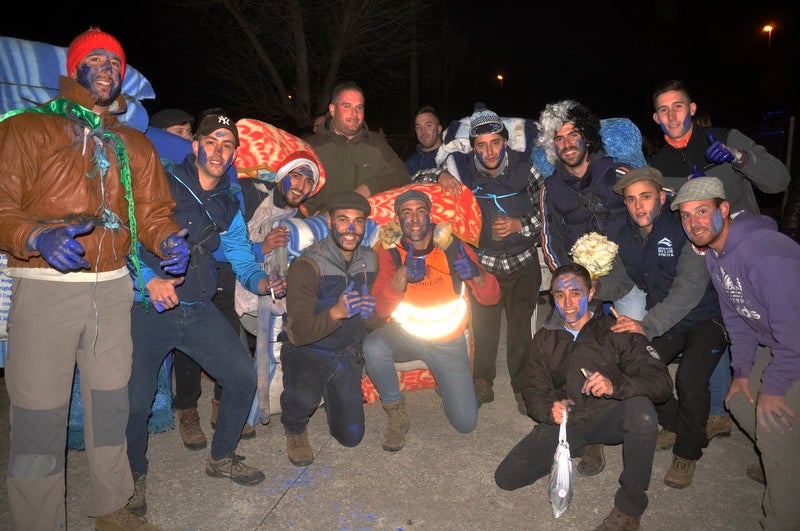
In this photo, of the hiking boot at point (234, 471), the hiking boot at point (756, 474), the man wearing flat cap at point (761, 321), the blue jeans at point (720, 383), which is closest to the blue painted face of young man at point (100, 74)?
the hiking boot at point (234, 471)

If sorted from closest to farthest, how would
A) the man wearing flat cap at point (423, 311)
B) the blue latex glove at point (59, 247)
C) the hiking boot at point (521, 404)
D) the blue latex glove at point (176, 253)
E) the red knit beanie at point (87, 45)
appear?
the blue latex glove at point (59, 247) → the red knit beanie at point (87, 45) → the blue latex glove at point (176, 253) → the man wearing flat cap at point (423, 311) → the hiking boot at point (521, 404)

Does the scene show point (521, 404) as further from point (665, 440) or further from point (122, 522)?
point (122, 522)

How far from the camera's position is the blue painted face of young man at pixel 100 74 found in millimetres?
2770

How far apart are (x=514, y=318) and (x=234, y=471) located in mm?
2402

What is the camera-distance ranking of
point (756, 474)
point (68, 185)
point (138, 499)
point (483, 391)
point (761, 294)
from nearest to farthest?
1. point (68, 185)
2. point (761, 294)
3. point (138, 499)
4. point (756, 474)
5. point (483, 391)

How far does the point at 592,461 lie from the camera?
363 cm

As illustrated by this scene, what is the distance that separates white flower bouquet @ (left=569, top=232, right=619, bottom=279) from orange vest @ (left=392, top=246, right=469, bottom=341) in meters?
1.00

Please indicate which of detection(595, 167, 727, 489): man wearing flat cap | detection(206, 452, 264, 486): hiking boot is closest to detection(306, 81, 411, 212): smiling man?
detection(595, 167, 727, 489): man wearing flat cap

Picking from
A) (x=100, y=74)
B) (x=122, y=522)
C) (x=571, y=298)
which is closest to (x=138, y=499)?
(x=122, y=522)

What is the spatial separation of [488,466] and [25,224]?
9.94ft

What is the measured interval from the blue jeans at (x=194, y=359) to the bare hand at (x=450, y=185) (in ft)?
6.32

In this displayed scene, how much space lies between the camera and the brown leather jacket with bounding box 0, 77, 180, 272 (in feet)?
8.18

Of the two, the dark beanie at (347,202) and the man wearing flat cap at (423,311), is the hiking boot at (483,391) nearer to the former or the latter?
the man wearing flat cap at (423,311)

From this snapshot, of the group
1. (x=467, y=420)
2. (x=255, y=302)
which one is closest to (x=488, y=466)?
(x=467, y=420)
